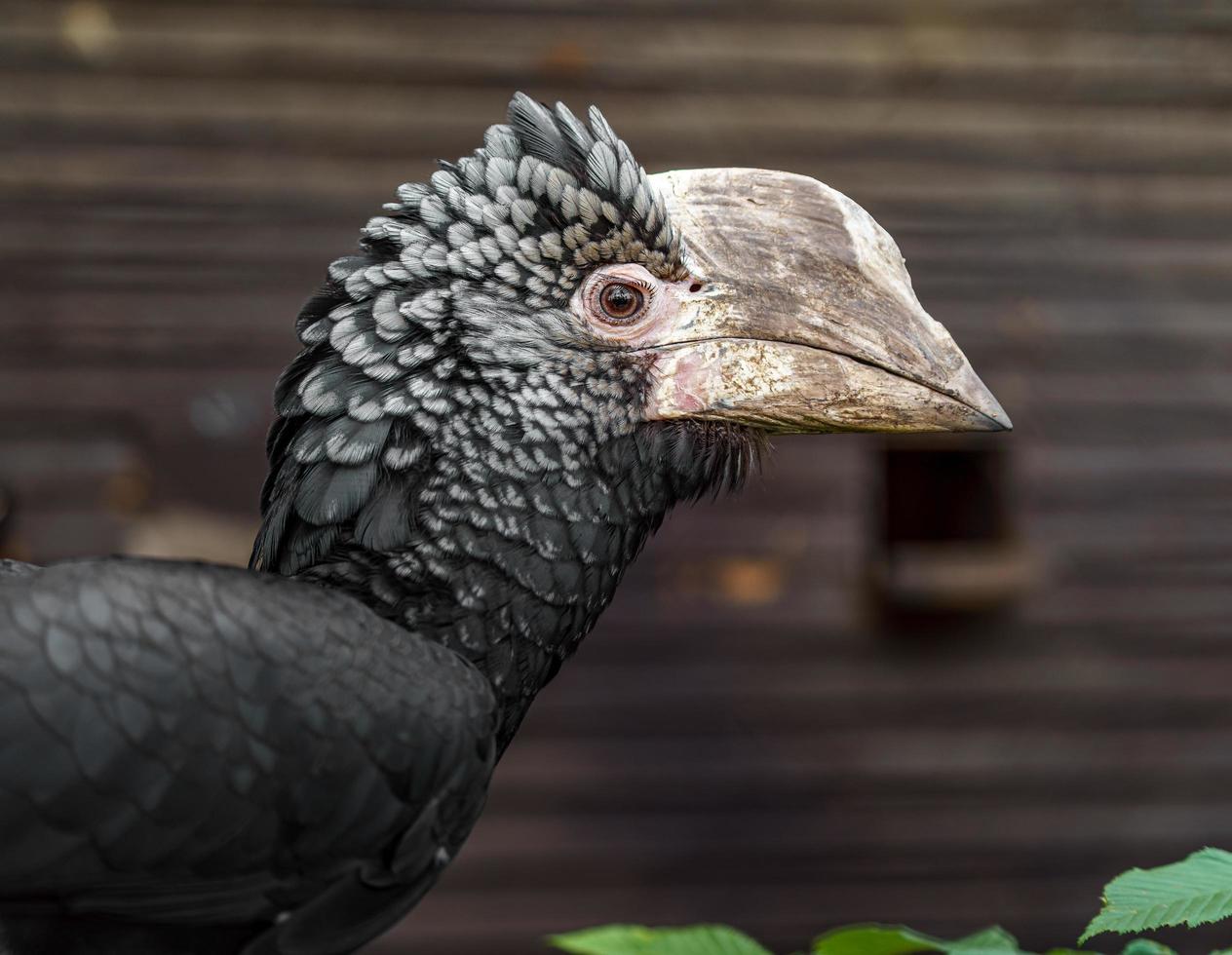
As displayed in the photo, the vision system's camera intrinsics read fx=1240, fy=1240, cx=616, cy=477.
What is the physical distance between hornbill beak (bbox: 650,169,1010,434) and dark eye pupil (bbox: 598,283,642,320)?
0.23 feet

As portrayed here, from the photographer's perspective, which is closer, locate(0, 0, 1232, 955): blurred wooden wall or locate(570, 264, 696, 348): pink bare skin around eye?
locate(570, 264, 696, 348): pink bare skin around eye

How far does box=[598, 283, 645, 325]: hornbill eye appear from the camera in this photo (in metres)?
1.93

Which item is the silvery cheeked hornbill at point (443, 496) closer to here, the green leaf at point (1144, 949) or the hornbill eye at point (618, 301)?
the hornbill eye at point (618, 301)

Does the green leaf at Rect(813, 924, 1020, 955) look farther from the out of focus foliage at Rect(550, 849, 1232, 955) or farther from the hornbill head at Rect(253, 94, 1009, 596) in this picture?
the hornbill head at Rect(253, 94, 1009, 596)

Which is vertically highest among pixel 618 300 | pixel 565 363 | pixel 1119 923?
pixel 618 300

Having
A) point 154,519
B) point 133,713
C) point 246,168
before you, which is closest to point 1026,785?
point 154,519

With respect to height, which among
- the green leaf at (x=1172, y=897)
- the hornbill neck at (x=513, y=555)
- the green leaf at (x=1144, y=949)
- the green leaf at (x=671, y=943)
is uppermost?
the hornbill neck at (x=513, y=555)

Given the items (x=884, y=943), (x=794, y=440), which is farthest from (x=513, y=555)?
(x=794, y=440)

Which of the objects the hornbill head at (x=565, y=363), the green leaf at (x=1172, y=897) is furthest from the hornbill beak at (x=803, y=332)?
the green leaf at (x=1172, y=897)

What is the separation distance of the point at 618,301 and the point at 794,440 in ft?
11.1

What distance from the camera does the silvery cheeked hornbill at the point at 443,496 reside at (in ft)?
5.23

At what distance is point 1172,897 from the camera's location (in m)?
1.30

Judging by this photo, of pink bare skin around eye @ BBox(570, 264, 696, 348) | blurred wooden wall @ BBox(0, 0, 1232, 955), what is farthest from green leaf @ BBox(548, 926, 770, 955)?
blurred wooden wall @ BBox(0, 0, 1232, 955)

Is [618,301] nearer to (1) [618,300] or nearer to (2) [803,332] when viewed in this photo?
Result: (1) [618,300]
